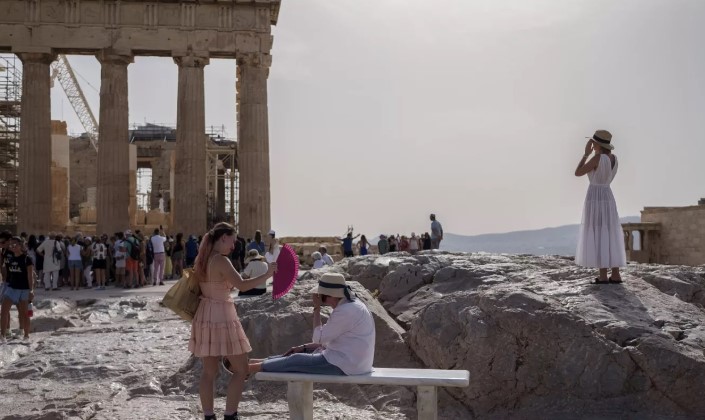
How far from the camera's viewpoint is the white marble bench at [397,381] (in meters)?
4.93

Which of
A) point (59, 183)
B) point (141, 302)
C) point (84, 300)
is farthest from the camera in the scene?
point (59, 183)

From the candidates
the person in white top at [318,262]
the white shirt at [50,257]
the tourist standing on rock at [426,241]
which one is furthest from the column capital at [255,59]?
the person in white top at [318,262]

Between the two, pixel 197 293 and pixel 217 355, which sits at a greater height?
pixel 197 293

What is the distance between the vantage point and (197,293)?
18.2ft

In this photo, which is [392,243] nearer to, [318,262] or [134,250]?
[134,250]

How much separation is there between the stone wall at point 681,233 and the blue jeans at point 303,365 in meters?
27.6

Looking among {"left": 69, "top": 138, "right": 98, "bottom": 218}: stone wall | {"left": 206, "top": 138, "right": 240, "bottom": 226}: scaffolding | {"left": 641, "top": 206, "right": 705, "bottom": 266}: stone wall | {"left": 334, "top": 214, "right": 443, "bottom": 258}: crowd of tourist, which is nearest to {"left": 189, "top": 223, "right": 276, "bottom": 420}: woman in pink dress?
{"left": 334, "top": 214, "right": 443, "bottom": 258}: crowd of tourist

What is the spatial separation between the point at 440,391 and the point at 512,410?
0.66m

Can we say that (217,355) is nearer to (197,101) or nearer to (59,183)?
(197,101)

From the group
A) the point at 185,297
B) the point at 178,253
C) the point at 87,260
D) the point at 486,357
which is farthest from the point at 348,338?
the point at 178,253

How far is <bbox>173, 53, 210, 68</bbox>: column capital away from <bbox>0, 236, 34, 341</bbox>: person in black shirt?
59.3ft

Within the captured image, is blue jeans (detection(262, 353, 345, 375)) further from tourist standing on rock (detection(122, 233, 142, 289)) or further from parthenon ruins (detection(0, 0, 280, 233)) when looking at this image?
parthenon ruins (detection(0, 0, 280, 233))

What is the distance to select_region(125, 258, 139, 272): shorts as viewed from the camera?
1948 centimetres

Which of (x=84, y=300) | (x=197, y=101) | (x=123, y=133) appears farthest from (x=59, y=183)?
(x=84, y=300)
